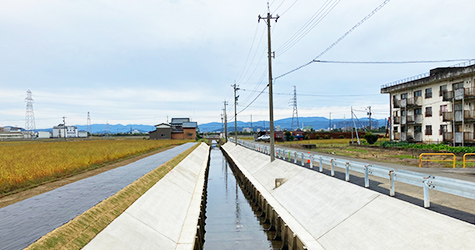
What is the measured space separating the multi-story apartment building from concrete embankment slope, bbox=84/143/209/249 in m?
30.4

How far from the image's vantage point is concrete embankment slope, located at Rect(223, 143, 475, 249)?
6.53 m

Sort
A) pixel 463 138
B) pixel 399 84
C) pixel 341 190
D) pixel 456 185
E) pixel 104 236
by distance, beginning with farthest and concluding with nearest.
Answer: pixel 399 84
pixel 463 138
pixel 341 190
pixel 104 236
pixel 456 185

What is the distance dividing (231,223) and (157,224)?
17.7 ft

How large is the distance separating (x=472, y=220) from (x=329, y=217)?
3.95m

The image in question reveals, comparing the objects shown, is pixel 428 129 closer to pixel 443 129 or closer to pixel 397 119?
pixel 443 129

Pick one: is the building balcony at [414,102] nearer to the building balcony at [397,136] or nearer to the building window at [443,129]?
the building balcony at [397,136]

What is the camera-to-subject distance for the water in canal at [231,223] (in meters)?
12.3

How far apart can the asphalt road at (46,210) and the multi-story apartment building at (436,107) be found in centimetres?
3397

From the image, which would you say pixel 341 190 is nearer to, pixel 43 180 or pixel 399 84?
pixel 43 180

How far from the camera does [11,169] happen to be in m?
20.5

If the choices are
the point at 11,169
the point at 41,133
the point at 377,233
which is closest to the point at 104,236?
the point at 377,233

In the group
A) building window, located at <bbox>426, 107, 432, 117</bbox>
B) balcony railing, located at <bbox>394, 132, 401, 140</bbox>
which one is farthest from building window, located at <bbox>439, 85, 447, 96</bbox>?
balcony railing, located at <bbox>394, 132, 401, 140</bbox>

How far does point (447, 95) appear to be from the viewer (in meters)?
34.2

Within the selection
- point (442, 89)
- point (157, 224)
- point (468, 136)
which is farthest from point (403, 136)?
point (157, 224)
